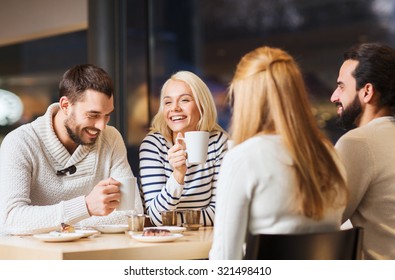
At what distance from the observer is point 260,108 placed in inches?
78.1

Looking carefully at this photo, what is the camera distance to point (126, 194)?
8.21ft

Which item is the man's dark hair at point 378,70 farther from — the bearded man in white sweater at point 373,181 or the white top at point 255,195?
the white top at point 255,195

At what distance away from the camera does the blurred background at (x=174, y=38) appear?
15.3 feet

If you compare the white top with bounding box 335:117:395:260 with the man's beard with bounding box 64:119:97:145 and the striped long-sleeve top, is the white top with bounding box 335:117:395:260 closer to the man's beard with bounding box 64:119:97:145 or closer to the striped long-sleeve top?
the striped long-sleeve top

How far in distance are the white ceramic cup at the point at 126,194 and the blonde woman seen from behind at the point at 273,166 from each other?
1.87 feet

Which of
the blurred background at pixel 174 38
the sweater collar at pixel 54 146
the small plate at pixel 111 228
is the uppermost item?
the blurred background at pixel 174 38

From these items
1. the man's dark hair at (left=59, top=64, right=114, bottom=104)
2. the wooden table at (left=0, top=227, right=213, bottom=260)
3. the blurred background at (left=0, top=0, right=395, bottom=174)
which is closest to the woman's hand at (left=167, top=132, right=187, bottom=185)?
the man's dark hair at (left=59, top=64, right=114, bottom=104)

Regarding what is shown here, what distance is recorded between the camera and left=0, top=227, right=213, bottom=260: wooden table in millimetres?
2191

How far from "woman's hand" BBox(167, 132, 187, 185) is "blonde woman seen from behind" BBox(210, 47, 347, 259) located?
892mm

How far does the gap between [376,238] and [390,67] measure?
0.68 metres

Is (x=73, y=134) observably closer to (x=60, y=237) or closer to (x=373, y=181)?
(x=60, y=237)

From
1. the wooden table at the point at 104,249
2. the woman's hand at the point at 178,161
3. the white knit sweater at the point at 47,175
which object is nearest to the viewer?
the wooden table at the point at 104,249

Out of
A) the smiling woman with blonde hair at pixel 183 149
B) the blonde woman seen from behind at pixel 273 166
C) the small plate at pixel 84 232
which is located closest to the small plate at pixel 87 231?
the small plate at pixel 84 232
